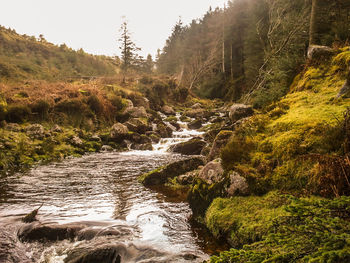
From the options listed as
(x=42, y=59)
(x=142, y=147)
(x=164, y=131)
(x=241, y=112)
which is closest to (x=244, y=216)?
(x=241, y=112)

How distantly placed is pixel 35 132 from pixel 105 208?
9.52m

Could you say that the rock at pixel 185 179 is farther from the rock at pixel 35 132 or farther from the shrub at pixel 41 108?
the shrub at pixel 41 108

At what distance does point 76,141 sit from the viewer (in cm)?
1417

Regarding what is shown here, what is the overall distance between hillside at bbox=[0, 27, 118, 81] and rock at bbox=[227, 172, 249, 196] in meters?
32.4

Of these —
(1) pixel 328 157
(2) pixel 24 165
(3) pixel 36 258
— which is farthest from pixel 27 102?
(1) pixel 328 157

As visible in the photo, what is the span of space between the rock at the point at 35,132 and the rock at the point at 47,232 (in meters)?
9.49

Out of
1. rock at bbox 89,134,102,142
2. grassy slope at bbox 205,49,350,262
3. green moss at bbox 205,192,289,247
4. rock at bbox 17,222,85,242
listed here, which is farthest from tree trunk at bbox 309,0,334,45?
rock at bbox 89,134,102,142

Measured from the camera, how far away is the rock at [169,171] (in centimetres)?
786

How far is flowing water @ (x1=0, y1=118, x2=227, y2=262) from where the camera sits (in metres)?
4.01

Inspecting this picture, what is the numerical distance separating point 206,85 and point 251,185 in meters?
36.1

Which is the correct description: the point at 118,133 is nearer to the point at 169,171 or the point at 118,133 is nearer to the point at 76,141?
the point at 76,141

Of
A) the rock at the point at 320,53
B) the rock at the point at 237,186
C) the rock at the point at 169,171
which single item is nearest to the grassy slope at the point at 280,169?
the rock at the point at 237,186

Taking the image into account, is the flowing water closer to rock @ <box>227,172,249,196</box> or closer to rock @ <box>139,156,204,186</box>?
rock @ <box>139,156,204,186</box>

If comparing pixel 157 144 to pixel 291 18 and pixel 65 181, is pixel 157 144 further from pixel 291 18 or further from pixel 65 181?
pixel 291 18
